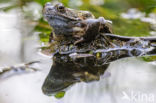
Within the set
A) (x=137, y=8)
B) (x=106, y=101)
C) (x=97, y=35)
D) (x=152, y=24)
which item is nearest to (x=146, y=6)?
(x=137, y=8)

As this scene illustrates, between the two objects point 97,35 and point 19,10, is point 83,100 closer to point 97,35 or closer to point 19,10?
point 97,35

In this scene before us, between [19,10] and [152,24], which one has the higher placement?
[19,10]

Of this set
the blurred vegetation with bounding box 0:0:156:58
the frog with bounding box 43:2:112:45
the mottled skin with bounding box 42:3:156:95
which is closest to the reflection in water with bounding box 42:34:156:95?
the mottled skin with bounding box 42:3:156:95

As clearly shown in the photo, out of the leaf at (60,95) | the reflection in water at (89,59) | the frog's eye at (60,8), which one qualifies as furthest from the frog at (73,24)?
the leaf at (60,95)

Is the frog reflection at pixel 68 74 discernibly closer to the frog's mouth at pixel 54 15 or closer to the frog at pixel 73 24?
the frog at pixel 73 24

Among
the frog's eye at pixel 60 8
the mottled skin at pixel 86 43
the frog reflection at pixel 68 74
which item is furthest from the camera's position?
the frog's eye at pixel 60 8

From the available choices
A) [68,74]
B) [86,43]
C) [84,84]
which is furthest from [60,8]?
[84,84]
